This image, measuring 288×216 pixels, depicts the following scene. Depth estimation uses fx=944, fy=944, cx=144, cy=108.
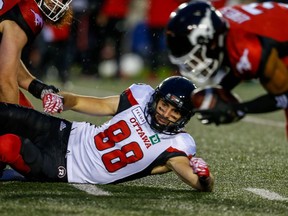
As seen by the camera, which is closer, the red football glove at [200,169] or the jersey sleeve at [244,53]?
the jersey sleeve at [244,53]

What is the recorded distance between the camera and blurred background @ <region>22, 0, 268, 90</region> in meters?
12.7

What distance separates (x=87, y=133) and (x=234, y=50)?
4.01ft

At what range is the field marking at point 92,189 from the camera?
485cm

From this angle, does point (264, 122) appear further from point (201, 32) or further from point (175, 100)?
point (201, 32)

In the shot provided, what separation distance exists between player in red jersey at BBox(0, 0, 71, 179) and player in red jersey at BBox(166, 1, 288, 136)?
0.98 meters

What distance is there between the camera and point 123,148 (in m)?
5.02

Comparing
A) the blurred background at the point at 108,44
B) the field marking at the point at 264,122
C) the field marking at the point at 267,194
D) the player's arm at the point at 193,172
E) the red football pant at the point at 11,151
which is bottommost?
the blurred background at the point at 108,44

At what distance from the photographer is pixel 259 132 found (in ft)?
27.1

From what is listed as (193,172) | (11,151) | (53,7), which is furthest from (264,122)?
(11,151)

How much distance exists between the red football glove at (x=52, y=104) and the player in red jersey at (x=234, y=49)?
33.8 inches

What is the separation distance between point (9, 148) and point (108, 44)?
372 inches

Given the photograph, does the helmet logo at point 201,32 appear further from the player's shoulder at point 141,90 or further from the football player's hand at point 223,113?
the player's shoulder at point 141,90

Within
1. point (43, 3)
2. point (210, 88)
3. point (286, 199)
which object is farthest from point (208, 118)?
point (43, 3)

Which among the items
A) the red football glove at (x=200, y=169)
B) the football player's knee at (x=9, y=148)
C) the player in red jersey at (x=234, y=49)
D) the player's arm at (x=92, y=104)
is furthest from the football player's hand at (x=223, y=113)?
the football player's knee at (x=9, y=148)
